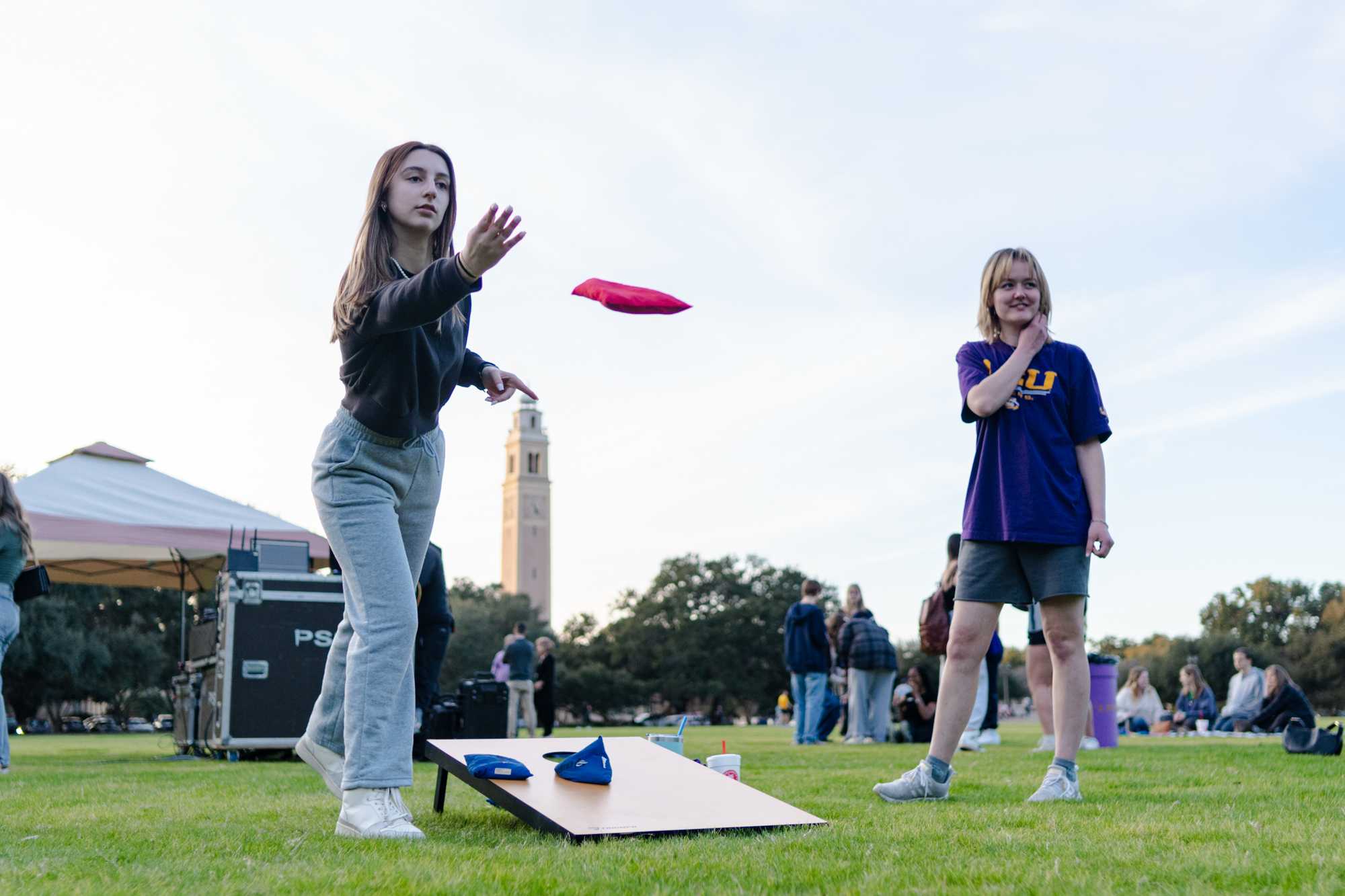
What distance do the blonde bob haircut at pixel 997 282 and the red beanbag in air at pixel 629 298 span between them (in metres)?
2.03

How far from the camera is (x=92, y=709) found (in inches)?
2913

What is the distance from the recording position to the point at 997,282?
15.0 ft

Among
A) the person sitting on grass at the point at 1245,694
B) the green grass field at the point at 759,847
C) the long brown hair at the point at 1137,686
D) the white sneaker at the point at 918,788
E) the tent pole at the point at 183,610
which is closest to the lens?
the green grass field at the point at 759,847

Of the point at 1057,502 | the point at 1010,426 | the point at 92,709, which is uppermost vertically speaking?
the point at 1010,426

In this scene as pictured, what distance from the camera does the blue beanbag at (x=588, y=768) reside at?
3.72 m

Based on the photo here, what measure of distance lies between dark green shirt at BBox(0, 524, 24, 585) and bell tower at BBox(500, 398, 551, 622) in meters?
126

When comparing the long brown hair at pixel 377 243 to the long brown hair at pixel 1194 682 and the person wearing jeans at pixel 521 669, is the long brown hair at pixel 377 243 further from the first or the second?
the long brown hair at pixel 1194 682

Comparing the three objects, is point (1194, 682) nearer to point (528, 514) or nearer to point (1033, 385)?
point (1033, 385)

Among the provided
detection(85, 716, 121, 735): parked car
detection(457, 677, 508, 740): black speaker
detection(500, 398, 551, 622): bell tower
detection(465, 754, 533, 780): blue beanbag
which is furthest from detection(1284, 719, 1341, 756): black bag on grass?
detection(500, 398, 551, 622): bell tower

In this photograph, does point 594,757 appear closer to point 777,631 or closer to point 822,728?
point 822,728

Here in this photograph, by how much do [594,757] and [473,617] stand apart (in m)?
66.3

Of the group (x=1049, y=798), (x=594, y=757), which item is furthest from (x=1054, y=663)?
(x=594, y=757)

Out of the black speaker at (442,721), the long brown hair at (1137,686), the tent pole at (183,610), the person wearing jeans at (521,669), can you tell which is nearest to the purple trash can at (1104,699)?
the black speaker at (442,721)

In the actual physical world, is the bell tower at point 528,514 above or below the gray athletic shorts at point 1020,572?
above
